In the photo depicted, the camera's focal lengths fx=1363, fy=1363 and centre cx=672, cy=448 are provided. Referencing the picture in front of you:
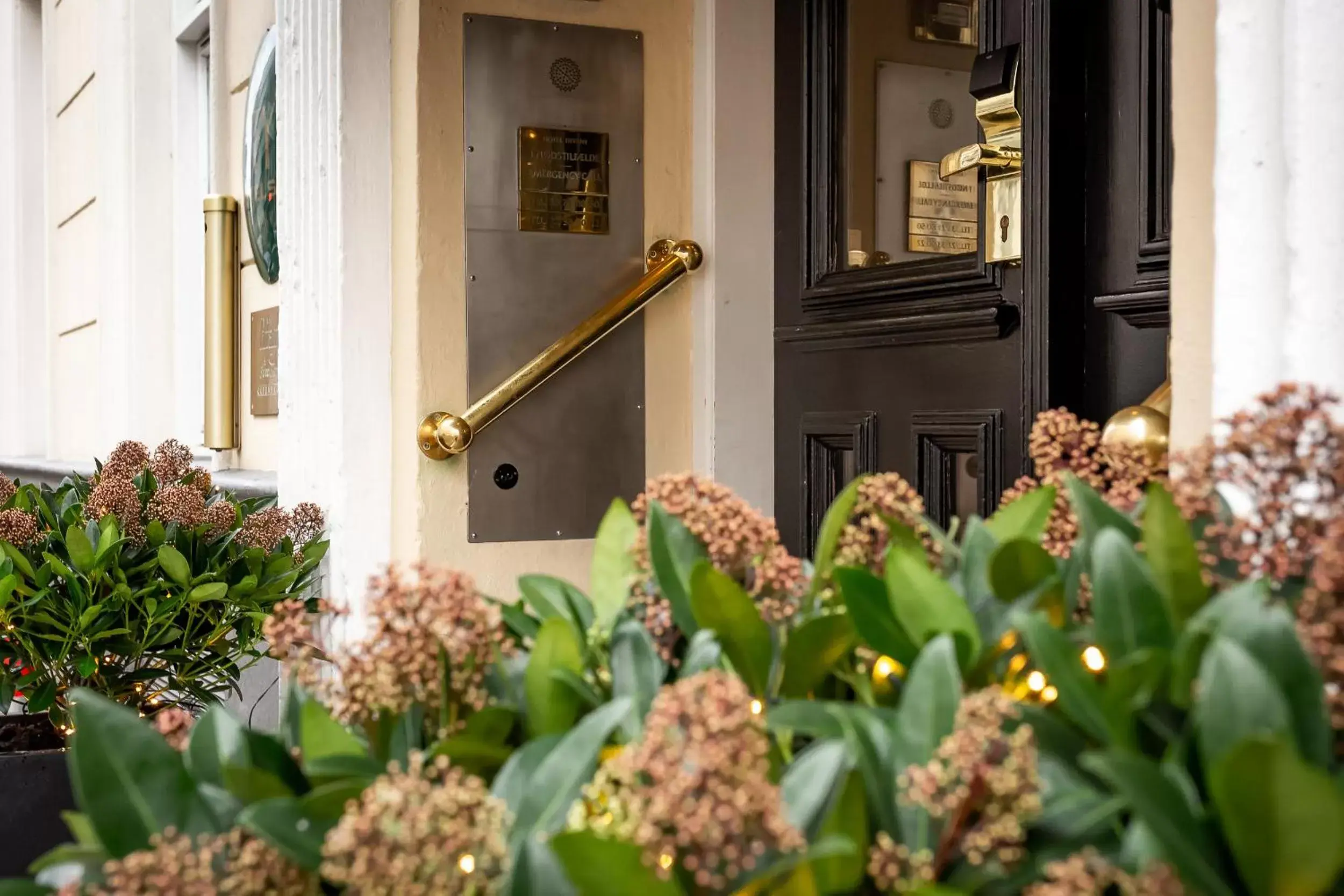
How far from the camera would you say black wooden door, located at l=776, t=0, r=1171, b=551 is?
177 cm

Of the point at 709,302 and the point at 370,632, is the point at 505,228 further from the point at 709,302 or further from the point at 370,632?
the point at 370,632

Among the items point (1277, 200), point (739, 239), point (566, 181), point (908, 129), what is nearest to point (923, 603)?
point (1277, 200)

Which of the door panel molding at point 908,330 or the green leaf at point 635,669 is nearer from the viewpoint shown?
the green leaf at point 635,669

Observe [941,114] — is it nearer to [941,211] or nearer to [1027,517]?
[941,211]

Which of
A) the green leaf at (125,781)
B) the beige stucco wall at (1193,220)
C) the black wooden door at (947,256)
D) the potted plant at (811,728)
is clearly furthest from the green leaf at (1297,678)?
the black wooden door at (947,256)

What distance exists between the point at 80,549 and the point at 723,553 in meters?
1.35

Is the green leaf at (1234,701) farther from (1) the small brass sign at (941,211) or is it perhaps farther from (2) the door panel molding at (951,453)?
(1) the small brass sign at (941,211)

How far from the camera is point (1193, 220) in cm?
120

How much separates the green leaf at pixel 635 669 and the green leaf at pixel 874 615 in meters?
0.11

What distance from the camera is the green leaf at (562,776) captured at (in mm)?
592

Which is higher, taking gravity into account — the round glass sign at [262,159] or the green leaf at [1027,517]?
the round glass sign at [262,159]

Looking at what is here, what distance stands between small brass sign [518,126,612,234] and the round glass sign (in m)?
1.16

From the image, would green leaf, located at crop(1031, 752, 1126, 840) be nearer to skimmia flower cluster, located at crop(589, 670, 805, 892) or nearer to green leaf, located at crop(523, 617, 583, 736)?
skimmia flower cluster, located at crop(589, 670, 805, 892)

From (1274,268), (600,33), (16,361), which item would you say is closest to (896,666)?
(1274,268)
